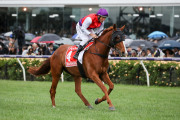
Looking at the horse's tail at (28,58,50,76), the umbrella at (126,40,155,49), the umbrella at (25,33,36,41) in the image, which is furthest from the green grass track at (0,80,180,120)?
the umbrella at (25,33,36,41)

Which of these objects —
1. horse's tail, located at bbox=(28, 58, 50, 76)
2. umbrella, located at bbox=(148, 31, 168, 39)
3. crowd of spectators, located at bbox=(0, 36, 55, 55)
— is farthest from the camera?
umbrella, located at bbox=(148, 31, 168, 39)

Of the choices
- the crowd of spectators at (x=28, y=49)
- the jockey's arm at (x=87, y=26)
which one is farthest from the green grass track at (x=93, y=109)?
the crowd of spectators at (x=28, y=49)

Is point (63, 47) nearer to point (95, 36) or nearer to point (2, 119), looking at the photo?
point (95, 36)

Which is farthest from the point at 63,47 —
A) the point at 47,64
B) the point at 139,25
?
the point at 139,25

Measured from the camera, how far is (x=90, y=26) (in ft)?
26.6

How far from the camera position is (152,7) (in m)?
20.6

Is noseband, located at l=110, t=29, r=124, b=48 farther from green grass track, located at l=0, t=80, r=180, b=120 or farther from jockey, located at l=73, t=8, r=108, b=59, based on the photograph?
green grass track, located at l=0, t=80, r=180, b=120

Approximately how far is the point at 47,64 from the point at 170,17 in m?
12.7

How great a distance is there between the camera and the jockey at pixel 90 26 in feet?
25.9

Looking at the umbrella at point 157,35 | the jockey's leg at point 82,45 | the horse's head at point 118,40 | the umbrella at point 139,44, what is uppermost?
the horse's head at point 118,40

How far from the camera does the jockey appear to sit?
7.89 meters

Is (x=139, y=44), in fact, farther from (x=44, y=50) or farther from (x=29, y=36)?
(x=29, y=36)

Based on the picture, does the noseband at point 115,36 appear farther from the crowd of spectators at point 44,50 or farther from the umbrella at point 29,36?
the umbrella at point 29,36

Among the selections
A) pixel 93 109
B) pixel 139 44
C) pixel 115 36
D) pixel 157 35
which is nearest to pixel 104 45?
pixel 115 36
